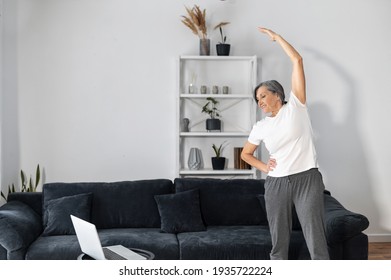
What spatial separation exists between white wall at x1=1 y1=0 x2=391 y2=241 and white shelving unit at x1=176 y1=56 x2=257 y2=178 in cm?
12

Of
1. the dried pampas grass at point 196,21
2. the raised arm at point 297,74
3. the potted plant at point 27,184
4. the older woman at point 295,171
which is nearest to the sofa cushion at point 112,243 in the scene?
the older woman at point 295,171

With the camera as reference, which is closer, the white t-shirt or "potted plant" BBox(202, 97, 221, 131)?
the white t-shirt

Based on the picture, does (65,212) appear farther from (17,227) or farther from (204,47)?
(204,47)

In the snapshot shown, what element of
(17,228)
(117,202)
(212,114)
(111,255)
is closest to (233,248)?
(117,202)

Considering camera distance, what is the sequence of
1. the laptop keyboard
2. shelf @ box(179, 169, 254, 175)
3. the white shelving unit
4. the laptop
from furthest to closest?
the white shelving unit → shelf @ box(179, 169, 254, 175) → the laptop keyboard → the laptop

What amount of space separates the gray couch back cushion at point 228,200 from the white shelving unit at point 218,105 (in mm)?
825

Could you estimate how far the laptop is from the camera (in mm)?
2570

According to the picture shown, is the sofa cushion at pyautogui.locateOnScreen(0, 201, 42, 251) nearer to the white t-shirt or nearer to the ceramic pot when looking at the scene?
the white t-shirt

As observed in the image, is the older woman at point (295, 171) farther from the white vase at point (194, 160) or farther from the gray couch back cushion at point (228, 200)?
the white vase at point (194, 160)

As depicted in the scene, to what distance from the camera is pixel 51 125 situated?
215 inches

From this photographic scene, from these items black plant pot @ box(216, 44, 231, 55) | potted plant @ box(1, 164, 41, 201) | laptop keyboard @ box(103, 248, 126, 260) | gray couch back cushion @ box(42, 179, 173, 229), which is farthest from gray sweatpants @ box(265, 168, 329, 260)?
potted plant @ box(1, 164, 41, 201)

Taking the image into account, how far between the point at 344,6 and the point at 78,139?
2.82m

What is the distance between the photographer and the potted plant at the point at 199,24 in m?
5.30

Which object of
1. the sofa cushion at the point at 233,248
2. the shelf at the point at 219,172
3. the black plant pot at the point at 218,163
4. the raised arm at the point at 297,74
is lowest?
the sofa cushion at the point at 233,248
